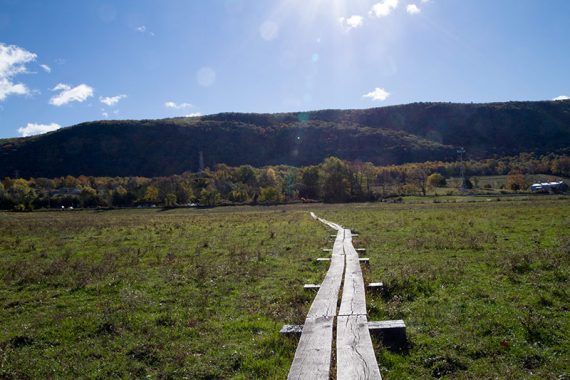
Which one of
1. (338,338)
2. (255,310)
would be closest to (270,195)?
(255,310)

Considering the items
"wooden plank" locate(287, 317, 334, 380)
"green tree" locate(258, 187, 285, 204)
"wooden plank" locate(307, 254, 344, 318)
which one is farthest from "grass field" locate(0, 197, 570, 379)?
"green tree" locate(258, 187, 285, 204)

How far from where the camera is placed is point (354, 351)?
6793mm

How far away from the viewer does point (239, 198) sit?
123812 mm

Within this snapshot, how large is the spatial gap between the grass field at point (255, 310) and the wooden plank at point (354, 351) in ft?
1.47

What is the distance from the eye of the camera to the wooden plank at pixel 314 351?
238 inches

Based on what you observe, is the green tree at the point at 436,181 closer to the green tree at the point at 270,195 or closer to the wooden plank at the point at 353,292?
the green tree at the point at 270,195

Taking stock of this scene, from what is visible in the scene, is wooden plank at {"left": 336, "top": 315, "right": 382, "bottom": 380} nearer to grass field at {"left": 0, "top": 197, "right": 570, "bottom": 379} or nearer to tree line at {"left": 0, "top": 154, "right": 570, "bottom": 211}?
grass field at {"left": 0, "top": 197, "right": 570, "bottom": 379}

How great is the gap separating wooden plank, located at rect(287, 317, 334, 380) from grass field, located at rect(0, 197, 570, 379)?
39 centimetres

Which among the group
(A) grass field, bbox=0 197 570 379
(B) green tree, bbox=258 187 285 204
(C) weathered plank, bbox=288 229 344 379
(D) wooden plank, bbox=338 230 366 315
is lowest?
(B) green tree, bbox=258 187 285 204

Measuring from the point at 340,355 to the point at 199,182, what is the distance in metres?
137

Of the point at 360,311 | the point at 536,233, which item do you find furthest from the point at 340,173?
the point at 360,311

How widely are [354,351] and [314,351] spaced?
62 centimetres

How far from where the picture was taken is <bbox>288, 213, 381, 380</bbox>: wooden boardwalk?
6.10m

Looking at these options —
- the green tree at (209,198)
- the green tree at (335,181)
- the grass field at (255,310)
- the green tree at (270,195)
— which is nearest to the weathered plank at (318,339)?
the grass field at (255,310)
